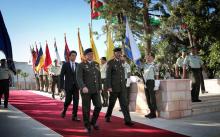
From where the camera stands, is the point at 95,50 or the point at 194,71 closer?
the point at 194,71

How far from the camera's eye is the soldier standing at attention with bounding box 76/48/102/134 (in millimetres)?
7637

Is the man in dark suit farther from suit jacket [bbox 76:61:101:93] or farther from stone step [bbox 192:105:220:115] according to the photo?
stone step [bbox 192:105:220:115]

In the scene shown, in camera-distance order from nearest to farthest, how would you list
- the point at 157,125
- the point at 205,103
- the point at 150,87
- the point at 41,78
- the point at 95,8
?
the point at 157,125
the point at 150,87
the point at 205,103
the point at 95,8
the point at 41,78

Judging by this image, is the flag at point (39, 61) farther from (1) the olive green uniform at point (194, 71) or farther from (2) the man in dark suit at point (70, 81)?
(2) the man in dark suit at point (70, 81)

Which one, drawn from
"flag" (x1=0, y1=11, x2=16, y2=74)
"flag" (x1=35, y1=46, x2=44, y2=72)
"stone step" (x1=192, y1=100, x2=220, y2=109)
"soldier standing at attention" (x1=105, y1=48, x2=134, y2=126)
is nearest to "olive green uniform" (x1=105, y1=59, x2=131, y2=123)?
"soldier standing at attention" (x1=105, y1=48, x2=134, y2=126)

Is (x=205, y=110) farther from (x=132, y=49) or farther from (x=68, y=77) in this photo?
(x=68, y=77)

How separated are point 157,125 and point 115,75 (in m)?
1.63

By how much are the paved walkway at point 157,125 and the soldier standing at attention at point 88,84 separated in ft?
2.96

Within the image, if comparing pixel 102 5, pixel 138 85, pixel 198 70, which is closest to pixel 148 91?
pixel 138 85

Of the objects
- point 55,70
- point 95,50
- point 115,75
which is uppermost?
point 95,50

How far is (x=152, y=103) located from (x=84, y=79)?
2685mm

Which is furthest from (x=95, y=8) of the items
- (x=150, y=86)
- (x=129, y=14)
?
(x=150, y=86)

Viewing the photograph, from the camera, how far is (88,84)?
7.74 metres

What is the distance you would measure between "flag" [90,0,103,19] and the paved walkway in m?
10.5
